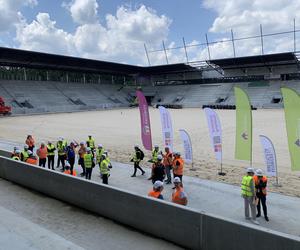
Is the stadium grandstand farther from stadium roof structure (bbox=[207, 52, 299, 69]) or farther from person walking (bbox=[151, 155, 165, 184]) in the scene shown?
person walking (bbox=[151, 155, 165, 184])

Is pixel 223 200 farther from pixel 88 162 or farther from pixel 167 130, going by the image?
pixel 167 130

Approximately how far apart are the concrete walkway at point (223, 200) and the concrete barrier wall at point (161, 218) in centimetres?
231

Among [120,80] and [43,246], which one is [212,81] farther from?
[43,246]

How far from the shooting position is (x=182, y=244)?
22.1 feet

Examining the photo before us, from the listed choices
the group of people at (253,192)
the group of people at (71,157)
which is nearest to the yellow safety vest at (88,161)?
the group of people at (71,157)

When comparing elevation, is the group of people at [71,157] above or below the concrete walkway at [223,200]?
above

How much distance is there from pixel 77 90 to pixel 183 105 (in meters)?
24.7

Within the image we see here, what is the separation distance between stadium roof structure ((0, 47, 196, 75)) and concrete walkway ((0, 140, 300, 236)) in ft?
170

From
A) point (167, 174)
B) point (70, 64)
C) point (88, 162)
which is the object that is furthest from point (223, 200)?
point (70, 64)

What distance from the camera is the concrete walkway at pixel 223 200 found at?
27.9 feet

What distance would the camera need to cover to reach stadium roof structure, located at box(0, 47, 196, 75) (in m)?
59.9

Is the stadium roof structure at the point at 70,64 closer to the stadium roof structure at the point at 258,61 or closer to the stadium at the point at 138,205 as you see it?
the stadium roof structure at the point at 258,61

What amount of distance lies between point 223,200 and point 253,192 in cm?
182

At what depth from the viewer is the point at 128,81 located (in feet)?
308
